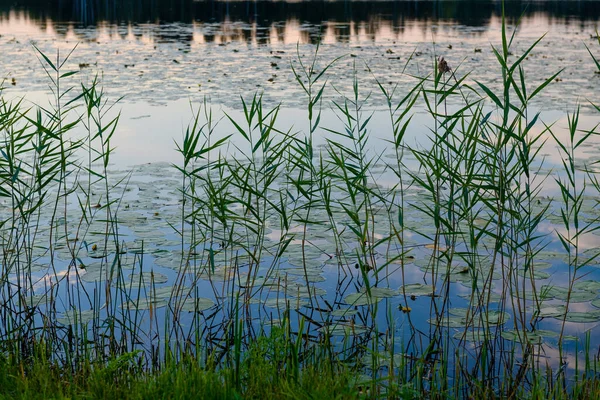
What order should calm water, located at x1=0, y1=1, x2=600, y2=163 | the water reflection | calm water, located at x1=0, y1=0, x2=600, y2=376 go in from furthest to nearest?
the water reflection → calm water, located at x1=0, y1=1, x2=600, y2=163 → calm water, located at x1=0, y1=0, x2=600, y2=376

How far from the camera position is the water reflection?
2116cm

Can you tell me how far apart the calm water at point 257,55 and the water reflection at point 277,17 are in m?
0.08

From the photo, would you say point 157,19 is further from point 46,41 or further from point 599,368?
point 599,368

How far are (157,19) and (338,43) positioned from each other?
11.2 m

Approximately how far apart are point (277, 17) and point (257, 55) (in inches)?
480

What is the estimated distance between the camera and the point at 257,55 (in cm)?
1595

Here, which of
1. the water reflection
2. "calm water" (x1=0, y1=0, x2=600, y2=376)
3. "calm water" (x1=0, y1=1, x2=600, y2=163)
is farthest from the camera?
the water reflection

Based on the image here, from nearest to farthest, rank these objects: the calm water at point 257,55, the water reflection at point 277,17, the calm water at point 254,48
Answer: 1. the calm water at point 257,55
2. the calm water at point 254,48
3. the water reflection at point 277,17

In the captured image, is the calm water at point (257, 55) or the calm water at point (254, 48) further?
the calm water at point (254, 48)

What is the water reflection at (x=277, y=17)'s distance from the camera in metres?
21.2

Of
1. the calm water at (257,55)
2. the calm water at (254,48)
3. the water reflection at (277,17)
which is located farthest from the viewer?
the water reflection at (277,17)

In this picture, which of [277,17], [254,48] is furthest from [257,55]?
[277,17]

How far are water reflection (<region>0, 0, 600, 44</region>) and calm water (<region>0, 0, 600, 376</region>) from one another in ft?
0.26

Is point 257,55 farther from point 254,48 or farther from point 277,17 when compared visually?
point 277,17
